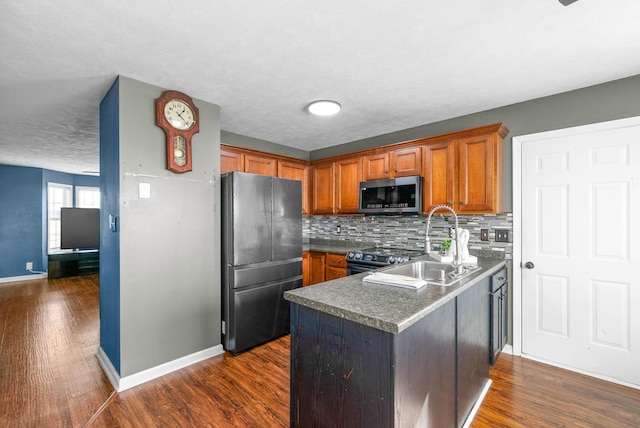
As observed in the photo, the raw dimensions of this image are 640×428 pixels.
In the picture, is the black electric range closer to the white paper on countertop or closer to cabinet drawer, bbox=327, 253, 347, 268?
cabinet drawer, bbox=327, 253, 347, 268

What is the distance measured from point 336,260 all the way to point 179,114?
241 centimetres

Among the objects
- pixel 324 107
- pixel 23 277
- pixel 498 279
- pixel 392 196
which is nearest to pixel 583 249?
pixel 498 279

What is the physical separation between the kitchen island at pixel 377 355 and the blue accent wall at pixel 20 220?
7482mm

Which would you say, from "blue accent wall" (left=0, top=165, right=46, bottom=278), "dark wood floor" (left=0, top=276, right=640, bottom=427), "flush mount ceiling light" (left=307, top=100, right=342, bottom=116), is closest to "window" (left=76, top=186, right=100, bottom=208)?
"blue accent wall" (left=0, top=165, right=46, bottom=278)

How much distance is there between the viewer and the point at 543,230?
2.73 metres

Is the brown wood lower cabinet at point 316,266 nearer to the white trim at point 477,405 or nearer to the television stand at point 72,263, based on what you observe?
the white trim at point 477,405

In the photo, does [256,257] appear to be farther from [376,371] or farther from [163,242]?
[376,371]

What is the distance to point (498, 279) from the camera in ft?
8.50

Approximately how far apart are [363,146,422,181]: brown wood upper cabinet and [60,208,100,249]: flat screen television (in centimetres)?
640

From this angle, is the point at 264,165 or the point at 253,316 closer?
the point at 253,316

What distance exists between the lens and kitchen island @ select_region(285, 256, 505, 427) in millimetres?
1187

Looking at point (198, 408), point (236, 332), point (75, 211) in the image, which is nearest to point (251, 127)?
point (236, 332)

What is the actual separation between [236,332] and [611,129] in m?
3.60

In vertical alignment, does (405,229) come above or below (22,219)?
below
